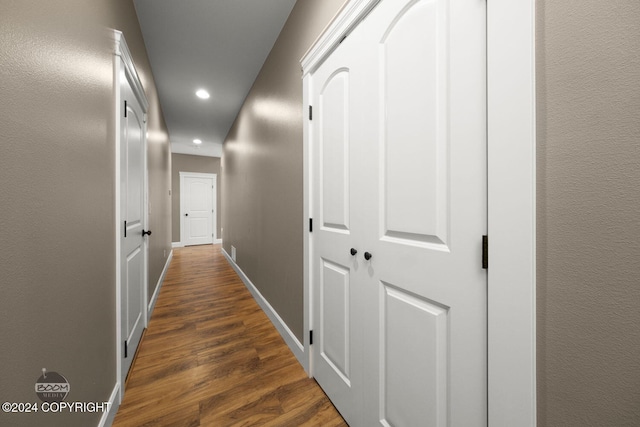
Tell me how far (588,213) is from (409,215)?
1.44 feet

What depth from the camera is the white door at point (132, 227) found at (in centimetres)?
151

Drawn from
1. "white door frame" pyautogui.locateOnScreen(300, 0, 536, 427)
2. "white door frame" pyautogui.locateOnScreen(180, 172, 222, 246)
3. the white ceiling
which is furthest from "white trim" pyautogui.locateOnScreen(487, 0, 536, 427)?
"white door frame" pyautogui.locateOnScreen(180, 172, 222, 246)

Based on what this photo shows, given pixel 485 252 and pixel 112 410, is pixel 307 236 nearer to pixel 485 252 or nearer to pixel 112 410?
pixel 485 252

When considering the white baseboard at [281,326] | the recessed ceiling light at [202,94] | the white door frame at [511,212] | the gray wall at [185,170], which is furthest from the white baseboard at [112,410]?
the gray wall at [185,170]

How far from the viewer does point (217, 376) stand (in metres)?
1.54

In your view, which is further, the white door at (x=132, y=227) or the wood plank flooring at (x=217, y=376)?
the white door at (x=132, y=227)

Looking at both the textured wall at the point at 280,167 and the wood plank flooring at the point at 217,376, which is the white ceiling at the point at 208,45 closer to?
the textured wall at the point at 280,167

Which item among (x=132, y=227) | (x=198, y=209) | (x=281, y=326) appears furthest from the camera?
(x=198, y=209)

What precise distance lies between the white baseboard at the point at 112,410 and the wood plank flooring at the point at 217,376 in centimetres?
4

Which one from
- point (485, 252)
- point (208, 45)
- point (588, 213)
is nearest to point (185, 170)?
point (208, 45)

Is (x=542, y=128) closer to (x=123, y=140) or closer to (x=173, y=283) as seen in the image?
(x=123, y=140)

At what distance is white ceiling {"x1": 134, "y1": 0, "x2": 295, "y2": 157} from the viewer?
183 cm

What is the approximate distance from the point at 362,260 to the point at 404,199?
1.25 feet

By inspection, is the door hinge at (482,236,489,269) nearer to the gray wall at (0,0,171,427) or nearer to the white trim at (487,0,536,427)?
the white trim at (487,0,536,427)
